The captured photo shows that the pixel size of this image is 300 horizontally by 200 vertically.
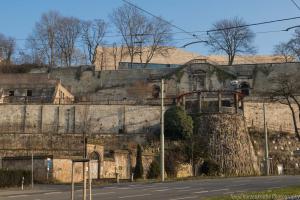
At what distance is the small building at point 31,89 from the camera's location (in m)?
62.4

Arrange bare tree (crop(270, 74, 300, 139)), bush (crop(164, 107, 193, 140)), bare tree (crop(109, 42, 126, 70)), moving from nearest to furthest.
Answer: bush (crop(164, 107, 193, 140)) < bare tree (crop(270, 74, 300, 139)) < bare tree (crop(109, 42, 126, 70))

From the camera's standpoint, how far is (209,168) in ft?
159

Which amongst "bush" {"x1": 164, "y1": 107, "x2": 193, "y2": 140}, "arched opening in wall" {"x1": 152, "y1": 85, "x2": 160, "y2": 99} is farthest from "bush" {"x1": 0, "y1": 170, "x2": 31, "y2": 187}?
"arched opening in wall" {"x1": 152, "y1": 85, "x2": 160, "y2": 99}

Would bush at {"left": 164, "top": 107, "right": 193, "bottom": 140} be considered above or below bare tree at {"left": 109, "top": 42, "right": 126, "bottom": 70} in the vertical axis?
below

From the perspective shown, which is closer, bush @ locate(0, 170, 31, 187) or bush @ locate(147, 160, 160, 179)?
bush @ locate(0, 170, 31, 187)

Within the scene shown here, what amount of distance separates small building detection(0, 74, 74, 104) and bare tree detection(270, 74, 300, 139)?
2299 centimetres

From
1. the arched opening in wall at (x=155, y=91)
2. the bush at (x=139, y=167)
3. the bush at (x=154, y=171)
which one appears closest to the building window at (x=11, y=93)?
the arched opening in wall at (x=155, y=91)

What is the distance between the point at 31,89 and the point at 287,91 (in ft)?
94.4

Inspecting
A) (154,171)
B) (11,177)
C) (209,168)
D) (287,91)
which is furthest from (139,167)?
(287,91)

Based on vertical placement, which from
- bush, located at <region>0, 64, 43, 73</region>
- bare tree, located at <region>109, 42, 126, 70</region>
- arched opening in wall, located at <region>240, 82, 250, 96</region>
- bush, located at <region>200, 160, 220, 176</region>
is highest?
bare tree, located at <region>109, 42, 126, 70</region>

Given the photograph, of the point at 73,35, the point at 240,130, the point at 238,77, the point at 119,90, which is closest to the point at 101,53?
the point at 73,35

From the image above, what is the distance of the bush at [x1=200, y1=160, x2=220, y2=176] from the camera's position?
1898 inches

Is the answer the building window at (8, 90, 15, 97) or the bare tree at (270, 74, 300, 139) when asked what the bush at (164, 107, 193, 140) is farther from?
the building window at (8, 90, 15, 97)

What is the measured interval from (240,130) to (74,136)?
15389 mm
